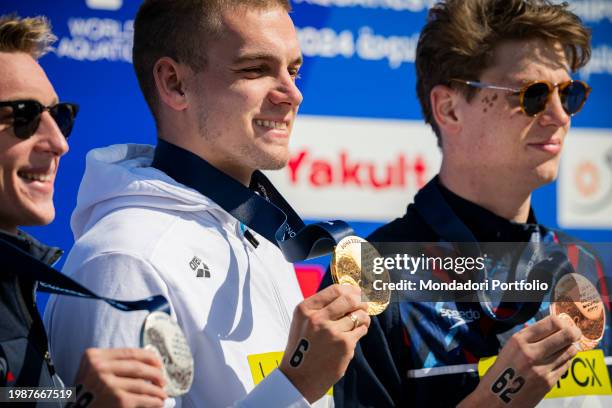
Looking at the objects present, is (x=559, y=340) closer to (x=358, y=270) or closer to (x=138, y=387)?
(x=358, y=270)

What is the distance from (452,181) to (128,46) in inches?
48.4

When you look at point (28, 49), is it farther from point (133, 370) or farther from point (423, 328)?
point (423, 328)

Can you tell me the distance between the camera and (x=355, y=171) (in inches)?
155

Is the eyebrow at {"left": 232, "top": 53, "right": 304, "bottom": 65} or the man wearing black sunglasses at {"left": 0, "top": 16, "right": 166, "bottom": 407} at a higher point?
the eyebrow at {"left": 232, "top": 53, "right": 304, "bottom": 65}

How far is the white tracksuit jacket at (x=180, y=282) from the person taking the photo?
2.22 meters

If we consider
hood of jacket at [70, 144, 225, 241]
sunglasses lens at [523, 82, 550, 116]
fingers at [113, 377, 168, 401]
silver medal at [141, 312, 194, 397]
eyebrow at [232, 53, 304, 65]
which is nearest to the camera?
fingers at [113, 377, 168, 401]

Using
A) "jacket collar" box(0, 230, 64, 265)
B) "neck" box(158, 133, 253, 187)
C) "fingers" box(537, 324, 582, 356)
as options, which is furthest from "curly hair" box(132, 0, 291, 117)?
"fingers" box(537, 324, 582, 356)

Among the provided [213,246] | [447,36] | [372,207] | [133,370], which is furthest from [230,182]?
[372,207]

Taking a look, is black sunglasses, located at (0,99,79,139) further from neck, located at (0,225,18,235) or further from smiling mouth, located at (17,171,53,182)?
neck, located at (0,225,18,235)

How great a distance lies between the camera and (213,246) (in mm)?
2482

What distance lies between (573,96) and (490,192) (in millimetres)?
400

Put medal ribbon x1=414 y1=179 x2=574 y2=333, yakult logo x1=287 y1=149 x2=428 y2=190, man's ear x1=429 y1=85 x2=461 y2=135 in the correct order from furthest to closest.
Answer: yakult logo x1=287 y1=149 x2=428 y2=190 < man's ear x1=429 y1=85 x2=461 y2=135 < medal ribbon x1=414 y1=179 x2=574 y2=333

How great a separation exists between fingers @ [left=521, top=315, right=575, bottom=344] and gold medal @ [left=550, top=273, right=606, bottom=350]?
0.14 metres

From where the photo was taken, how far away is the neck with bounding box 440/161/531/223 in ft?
10.8
